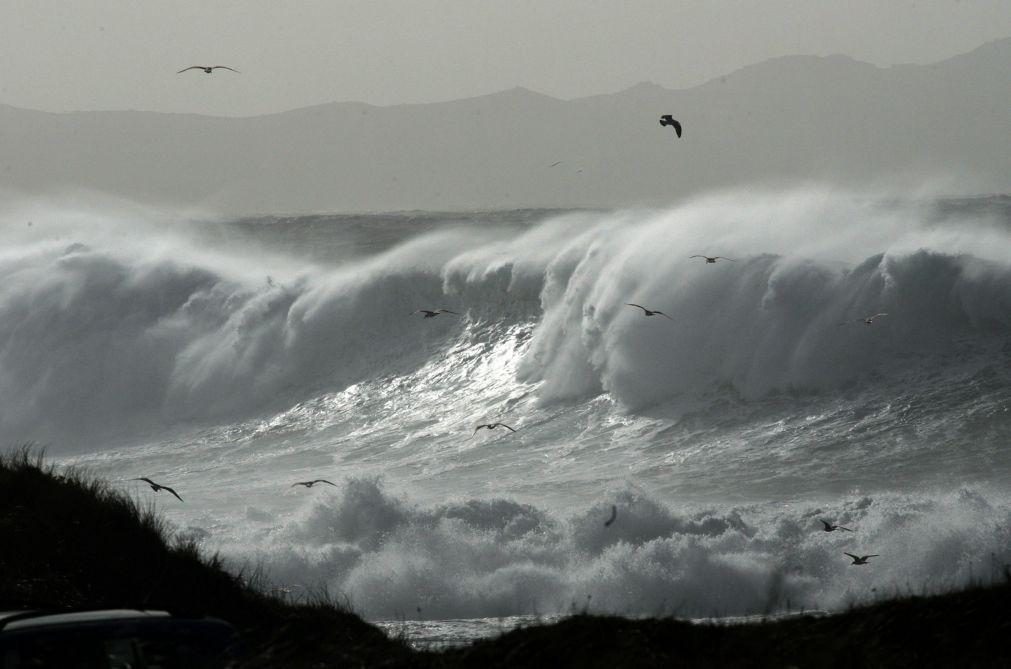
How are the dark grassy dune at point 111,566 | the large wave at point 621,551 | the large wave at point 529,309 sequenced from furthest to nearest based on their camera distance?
the large wave at point 529,309
the large wave at point 621,551
the dark grassy dune at point 111,566

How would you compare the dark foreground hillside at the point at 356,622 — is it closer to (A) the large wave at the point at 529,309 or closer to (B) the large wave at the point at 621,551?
(B) the large wave at the point at 621,551

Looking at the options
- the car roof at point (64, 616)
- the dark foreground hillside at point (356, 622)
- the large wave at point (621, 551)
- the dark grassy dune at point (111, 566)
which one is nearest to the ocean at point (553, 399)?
the large wave at point (621, 551)

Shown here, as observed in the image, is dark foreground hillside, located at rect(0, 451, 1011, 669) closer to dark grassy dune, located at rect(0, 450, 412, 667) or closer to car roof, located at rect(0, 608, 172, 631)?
dark grassy dune, located at rect(0, 450, 412, 667)

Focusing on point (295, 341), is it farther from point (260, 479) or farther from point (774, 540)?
point (774, 540)

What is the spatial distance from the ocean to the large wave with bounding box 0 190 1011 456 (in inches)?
3.2

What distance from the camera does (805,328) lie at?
22188mm

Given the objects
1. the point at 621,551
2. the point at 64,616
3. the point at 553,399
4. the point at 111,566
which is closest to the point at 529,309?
the point at 553,399

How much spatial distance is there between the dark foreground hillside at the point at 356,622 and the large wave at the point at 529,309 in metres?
14.5

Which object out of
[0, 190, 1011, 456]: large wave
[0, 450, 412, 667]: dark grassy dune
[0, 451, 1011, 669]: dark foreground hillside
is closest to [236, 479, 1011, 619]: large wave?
[0, 450, 412, 667]: dark grassy dune

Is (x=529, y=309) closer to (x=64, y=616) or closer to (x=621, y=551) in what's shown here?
(x=621, y=551)

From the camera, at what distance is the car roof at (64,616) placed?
390 centimetres

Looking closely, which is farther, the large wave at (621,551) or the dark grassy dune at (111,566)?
the large wave at (621,551)

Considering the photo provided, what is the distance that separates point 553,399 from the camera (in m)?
23.3

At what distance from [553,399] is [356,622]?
16.2 meters
